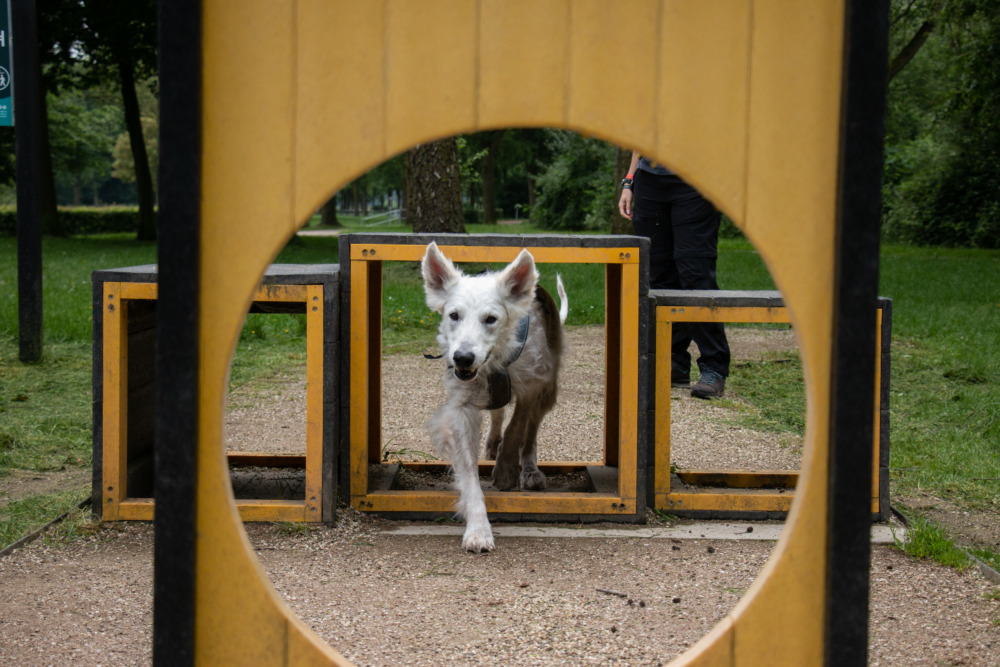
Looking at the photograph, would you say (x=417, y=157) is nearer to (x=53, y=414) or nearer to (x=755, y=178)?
(x=53, y=414)

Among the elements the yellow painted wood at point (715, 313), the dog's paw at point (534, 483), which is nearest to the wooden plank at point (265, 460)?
the dog's paw at point (534, 483)

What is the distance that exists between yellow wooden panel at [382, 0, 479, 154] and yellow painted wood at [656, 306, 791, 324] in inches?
97.4

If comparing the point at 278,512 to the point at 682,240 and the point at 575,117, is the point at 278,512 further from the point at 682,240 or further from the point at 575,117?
the point at 682,240

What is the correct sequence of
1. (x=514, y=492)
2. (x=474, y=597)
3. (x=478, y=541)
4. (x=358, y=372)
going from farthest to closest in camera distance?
(x=514, y=492), (x=358, y=372), (x=478, y=541), (x=474, y=597)

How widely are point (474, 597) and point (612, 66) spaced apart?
2175 millimetres

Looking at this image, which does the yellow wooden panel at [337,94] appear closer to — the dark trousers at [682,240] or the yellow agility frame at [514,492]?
the yellow agility frame at [514,492]

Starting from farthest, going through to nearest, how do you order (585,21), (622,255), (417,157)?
(417,157) → (622,255) → (585,21)

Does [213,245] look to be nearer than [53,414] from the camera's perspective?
Yes

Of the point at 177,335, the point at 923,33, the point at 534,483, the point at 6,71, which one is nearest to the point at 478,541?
the point at 534,483

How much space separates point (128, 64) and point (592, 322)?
19.5 metres

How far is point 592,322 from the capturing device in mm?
10477

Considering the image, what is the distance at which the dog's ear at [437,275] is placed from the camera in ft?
13.0

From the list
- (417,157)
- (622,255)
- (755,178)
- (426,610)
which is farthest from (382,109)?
(417,157)

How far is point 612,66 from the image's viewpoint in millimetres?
1822
